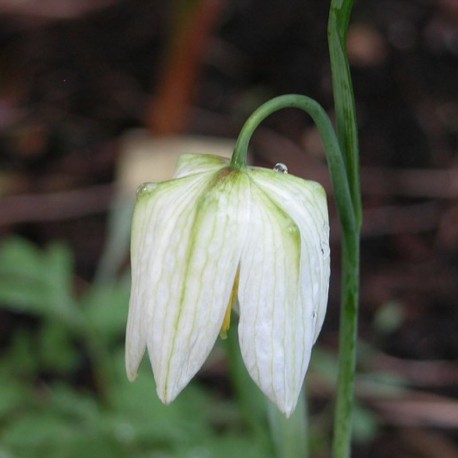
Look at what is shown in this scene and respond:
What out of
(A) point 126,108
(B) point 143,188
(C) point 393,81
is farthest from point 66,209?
(B) point 143,188

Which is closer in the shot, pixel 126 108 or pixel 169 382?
pixel 169 382

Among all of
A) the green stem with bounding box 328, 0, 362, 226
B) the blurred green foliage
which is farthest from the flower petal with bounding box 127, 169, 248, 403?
the blurred green foliage

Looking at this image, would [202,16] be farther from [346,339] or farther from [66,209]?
[346,339]

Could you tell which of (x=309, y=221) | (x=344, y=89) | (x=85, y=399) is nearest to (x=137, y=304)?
(x=309, y=221)

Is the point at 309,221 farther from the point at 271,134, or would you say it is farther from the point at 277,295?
the point at 271,134

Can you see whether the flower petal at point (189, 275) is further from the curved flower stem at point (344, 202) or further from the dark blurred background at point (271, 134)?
the dark blurred background at point (271, 134)
